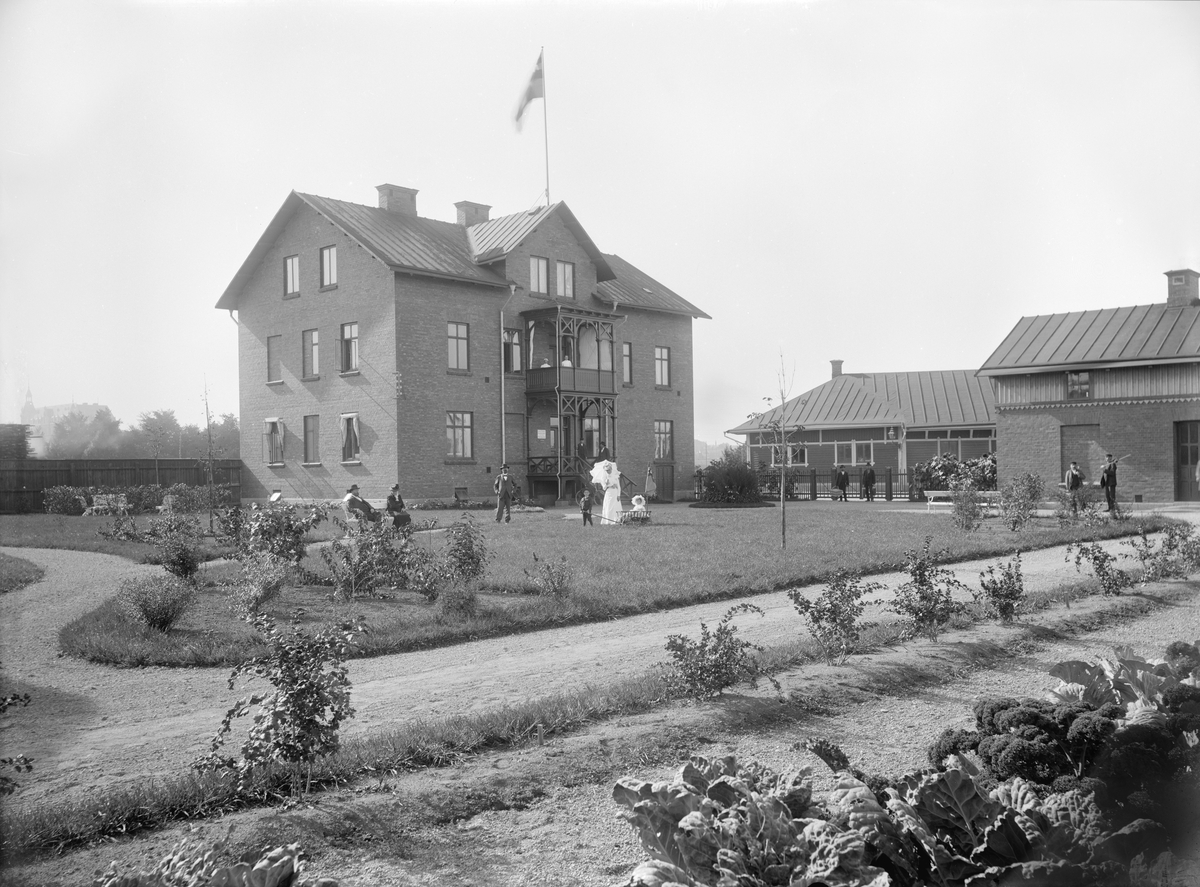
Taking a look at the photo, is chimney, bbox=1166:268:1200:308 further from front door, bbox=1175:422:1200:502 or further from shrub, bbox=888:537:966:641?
shrub, bbox=888:537:966:641

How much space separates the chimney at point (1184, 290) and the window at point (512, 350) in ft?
80.1

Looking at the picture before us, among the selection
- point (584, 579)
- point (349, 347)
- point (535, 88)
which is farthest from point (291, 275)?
point (584, 579)

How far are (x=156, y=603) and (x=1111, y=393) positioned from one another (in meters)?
35.5

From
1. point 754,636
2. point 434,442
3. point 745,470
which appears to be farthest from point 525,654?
point 745,470

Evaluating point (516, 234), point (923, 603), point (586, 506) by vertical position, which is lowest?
point (923, 603)

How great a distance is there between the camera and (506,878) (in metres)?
3.92

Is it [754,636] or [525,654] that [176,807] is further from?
[754,636]

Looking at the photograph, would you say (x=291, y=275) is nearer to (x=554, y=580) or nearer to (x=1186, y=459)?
(x=554, y=580)

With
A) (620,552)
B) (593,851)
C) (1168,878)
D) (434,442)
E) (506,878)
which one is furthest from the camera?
(434,442)

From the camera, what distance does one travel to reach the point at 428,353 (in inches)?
1373

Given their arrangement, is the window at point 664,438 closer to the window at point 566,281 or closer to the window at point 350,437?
the window at point 566,281

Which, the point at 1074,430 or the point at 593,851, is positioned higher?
the point at 1074,430

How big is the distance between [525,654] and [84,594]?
7789 millimetres

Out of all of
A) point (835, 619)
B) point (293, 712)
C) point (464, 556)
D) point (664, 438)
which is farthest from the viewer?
point (664, 438)
